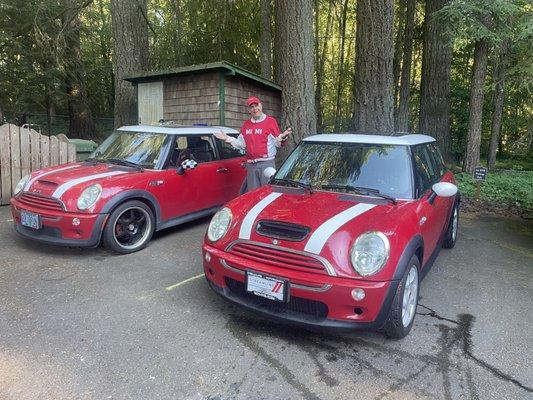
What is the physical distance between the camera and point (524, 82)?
10305 millimetres

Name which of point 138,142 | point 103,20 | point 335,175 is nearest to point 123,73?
point 138,142

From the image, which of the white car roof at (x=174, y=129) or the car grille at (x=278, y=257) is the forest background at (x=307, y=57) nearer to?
the white car roof at (x=174, y=129)

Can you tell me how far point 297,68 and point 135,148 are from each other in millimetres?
3723

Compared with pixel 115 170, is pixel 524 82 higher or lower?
higher

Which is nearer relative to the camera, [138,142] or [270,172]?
[270,172]

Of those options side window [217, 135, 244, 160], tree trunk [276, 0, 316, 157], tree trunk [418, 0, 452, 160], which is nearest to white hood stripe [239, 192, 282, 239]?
side window [217, 135, 244, 160]

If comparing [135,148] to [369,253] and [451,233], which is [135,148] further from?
[451,233]

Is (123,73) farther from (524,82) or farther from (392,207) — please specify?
(524,82)

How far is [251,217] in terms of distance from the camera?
3342 millimetres

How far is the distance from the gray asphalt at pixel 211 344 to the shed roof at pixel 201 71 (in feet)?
17.7

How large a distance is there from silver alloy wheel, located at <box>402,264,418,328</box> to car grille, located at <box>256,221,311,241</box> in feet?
2.79

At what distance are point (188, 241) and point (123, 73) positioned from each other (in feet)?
21.5

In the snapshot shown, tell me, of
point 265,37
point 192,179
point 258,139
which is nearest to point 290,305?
point 192,179

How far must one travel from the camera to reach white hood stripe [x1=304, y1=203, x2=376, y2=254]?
294 cm
